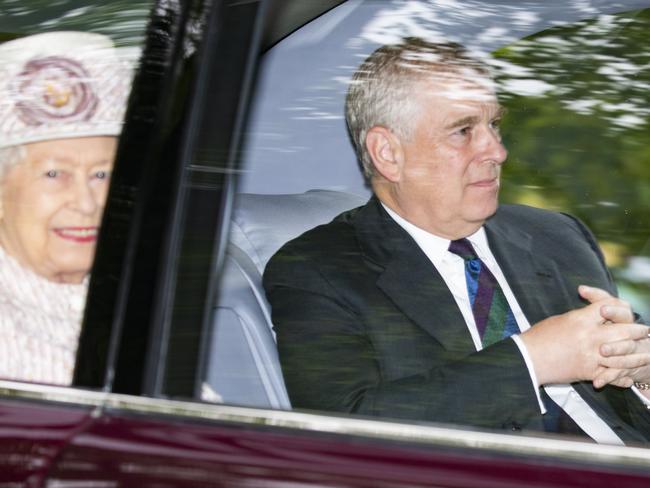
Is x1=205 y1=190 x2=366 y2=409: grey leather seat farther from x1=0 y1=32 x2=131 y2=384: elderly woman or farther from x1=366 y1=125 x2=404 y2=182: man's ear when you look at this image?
→ x1=0 y1=32 x2=131 y2=384: elderly woman

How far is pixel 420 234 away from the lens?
6.66 feet

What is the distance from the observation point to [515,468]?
156cm

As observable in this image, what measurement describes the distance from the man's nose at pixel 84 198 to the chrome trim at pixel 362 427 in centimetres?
29

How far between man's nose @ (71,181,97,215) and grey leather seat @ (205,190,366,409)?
228mm

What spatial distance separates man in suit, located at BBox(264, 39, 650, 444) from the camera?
71.8 inches

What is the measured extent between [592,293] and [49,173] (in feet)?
3.09

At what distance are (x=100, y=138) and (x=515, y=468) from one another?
84cm

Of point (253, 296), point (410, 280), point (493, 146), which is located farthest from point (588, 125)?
point (253, 296)

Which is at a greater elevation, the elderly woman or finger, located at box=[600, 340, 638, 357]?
the elderly woman

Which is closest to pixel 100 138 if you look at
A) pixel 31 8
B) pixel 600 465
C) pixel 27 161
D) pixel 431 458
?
pixel 27 161

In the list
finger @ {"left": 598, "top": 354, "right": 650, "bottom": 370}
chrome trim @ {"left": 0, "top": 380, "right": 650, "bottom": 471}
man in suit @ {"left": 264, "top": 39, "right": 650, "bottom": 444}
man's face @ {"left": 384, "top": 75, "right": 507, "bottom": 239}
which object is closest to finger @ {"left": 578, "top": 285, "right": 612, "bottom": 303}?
man in suit @ {"left": 264, "top": 39, "right": 650, "bottom": 444}

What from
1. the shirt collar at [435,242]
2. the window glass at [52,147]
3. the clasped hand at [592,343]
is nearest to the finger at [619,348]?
the clasped hand at [592,343]

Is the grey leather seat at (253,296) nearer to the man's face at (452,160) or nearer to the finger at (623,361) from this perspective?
the man's face at (452,160)

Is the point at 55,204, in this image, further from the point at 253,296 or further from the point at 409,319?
the point at 409,319
